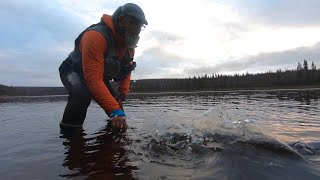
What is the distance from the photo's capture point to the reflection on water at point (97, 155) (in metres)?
3.95

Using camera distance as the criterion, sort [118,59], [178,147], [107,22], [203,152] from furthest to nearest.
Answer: [118,59], [107,22], [178,147], [203,152]

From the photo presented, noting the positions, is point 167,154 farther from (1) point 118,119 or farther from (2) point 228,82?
(2) point 228,82

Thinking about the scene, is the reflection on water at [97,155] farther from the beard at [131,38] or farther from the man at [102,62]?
the beard at [131,38]

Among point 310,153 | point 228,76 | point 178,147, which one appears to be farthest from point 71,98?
point 228,76

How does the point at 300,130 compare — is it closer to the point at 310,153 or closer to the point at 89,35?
the point at 310,153

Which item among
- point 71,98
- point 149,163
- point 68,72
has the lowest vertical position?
point 149,163

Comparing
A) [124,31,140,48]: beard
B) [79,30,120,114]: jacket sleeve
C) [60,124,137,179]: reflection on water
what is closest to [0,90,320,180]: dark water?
[60,124,137,179]: reflection on water

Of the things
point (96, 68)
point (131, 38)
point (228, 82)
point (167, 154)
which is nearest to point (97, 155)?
point (167, 154)

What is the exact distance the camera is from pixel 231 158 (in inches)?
164

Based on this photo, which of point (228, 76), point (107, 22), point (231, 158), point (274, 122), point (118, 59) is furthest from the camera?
point (228, 76)

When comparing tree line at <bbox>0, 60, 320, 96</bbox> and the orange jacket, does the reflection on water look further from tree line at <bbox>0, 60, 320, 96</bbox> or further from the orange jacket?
tree line at <bbox>0, 60, 320, 96</bbox>

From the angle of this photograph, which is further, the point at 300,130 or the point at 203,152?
the point at 300,130

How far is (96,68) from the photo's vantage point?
5973mm

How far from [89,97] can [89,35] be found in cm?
123
